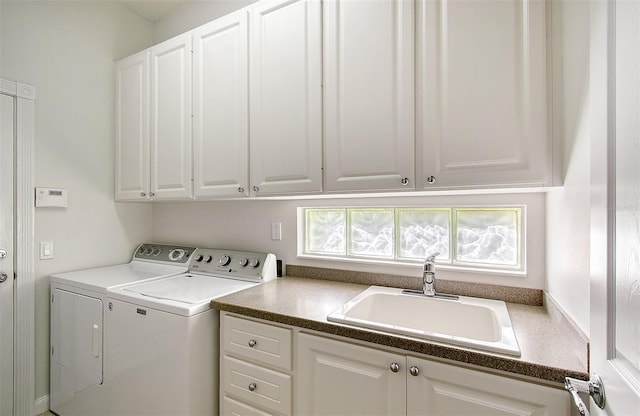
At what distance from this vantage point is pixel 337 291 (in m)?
1.70

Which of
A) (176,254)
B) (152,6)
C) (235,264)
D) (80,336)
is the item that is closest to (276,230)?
(235,264)

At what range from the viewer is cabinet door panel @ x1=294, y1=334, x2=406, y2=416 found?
3.70 ft

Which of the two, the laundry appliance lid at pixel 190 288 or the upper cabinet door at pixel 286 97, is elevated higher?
the upper cabinet door at pixel 286 97

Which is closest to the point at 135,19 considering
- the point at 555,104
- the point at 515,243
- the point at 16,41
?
the point at 16,41

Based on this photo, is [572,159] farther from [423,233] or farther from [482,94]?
[423,233]

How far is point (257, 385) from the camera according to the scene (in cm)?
140

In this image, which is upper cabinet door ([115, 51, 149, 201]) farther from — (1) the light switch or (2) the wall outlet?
(2) the wall outlet

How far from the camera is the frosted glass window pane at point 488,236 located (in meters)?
1.54

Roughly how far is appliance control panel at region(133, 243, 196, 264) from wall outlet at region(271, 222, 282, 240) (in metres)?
0.65

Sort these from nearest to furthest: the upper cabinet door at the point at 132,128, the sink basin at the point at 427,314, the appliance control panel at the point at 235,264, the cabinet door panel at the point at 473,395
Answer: the cabinet door panel at the point at 473,395 → the sink basin at the point at 427,314 → the appliance control panel at the point at 235,264 → the upper cabinet door at the point at 132,128

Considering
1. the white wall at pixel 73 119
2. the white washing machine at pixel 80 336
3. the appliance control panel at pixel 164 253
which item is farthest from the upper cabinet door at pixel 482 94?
the white wall at pixel 73 119

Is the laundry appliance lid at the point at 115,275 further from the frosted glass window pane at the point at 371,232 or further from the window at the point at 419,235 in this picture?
the frosted glass window pane at the point at 371,232

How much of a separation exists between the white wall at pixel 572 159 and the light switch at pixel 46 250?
283 cm

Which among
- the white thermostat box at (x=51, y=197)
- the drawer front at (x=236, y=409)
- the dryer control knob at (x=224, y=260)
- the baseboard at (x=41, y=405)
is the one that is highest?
the white thermostat box at (x=51, y=197)
